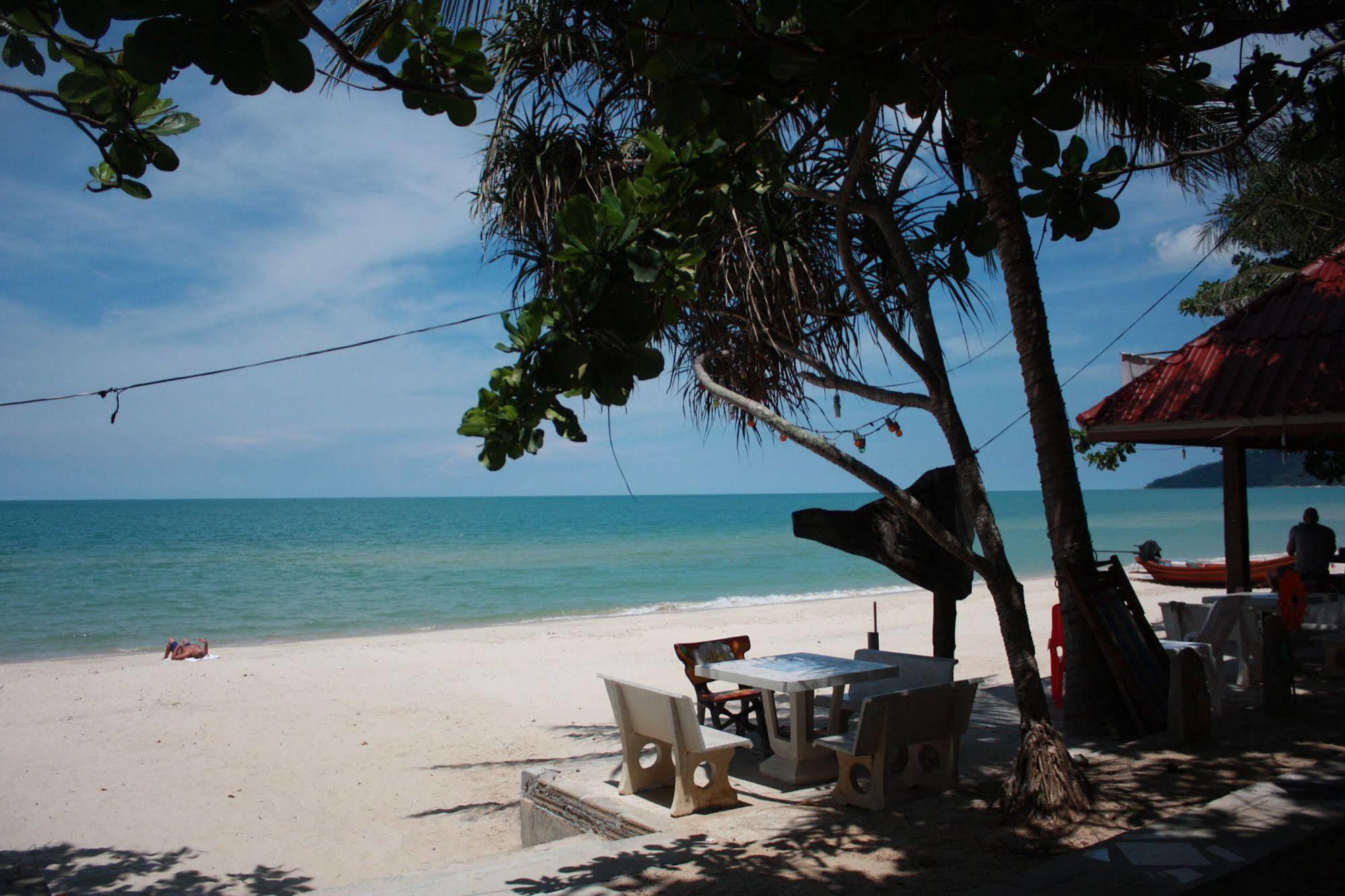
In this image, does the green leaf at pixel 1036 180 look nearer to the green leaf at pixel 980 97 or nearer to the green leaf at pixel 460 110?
the green leaf at pixel 980 97

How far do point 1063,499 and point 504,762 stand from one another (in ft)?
13.7

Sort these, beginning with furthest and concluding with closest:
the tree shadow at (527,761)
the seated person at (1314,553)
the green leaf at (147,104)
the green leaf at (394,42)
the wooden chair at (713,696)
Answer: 1. the seated person at (1314,553)
2. the tree shadow at (527,761)
3. the wooden chair at (713,696)
4. the green leaf at (147,104)
5. the green leaf at (394,42)

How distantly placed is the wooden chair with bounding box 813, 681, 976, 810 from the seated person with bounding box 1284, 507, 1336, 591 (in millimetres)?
6360

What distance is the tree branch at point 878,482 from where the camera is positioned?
4.36 meters

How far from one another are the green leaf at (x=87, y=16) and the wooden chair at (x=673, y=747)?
3369 millimetres

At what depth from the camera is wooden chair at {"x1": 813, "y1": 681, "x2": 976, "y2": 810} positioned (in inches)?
168

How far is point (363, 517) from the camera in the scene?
74.2 metres

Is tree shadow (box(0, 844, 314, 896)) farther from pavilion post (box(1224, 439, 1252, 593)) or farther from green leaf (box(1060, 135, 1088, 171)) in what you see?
pavilion post (box(1224, 439, 1252, 593))

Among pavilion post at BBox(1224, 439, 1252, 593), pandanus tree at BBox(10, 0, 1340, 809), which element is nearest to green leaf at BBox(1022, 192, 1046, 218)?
pandanus tree at BBox(10, 0, 1340, 809)

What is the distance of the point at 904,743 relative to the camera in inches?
172

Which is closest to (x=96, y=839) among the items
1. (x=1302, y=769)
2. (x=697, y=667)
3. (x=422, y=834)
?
(x=422, y=834)

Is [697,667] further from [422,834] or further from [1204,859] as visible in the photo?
[1204,859]

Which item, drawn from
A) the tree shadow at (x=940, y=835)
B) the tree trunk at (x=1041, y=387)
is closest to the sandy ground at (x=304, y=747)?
the tree shadow at (x=940, y=835)

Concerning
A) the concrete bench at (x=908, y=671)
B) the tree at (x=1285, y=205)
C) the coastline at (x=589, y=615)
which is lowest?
the coastline at (x=589, y=615)
